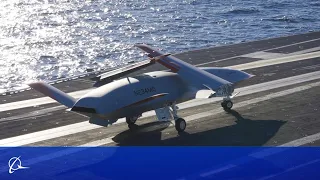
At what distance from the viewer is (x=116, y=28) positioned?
10631cm

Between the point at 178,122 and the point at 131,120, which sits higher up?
the point at 131,120

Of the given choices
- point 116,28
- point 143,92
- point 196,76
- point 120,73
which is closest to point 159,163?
point 143,92

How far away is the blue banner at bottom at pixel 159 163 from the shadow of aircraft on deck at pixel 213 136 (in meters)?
0.93

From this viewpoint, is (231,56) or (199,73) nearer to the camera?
(199,73)

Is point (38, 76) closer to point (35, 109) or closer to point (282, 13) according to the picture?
point (35, 109)

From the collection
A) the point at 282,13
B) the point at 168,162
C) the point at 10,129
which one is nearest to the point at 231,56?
the point at 10,129

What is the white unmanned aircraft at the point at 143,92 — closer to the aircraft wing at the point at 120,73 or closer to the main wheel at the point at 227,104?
the aircraft wing at the point at 120,73

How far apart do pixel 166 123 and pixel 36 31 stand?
69.2 metres

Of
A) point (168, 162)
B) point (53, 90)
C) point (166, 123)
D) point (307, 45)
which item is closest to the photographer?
point (168, 162)

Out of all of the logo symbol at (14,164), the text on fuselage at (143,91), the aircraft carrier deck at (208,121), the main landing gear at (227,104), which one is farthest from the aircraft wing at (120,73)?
the main landing gear at (227,104)

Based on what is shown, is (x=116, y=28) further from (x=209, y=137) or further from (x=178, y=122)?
(x=209, y=137)

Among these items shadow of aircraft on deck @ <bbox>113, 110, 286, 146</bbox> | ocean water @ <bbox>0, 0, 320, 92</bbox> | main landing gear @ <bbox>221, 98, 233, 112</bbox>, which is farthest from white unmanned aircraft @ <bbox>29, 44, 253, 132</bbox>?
ocean water @ <bbox>0, 0, 320, 92</bbox>

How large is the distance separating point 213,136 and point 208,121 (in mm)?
3552

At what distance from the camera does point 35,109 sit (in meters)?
43.6
